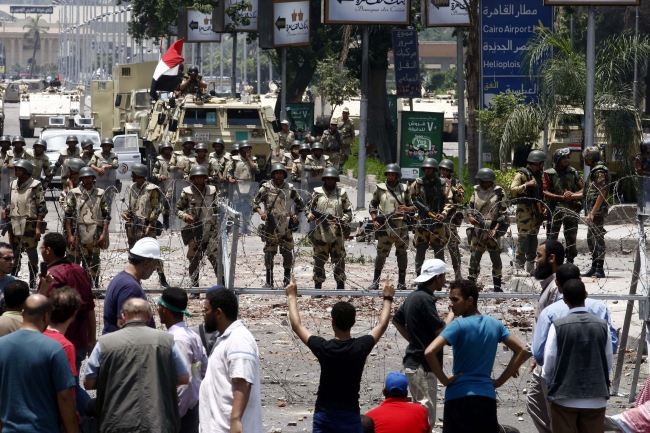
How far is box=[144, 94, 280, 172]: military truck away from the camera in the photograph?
23469 millimetres

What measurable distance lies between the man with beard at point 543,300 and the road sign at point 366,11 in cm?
1244

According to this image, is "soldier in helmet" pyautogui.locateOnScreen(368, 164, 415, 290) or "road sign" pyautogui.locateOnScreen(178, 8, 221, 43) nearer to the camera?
"soldier in helmet" pyautogui.locateOnScreen(368, 164, 415, 290)

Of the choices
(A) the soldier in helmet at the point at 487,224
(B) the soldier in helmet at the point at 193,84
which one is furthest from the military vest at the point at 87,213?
(B) the soldier in helmet at the point at 193,84

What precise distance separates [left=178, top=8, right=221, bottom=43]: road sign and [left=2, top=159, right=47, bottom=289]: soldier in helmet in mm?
24049

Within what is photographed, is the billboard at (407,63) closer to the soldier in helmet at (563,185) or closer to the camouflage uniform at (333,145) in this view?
the camouflage uniform at (333,145)

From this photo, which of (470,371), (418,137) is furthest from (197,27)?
(470,371)

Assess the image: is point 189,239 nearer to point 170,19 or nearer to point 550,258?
point 550,258

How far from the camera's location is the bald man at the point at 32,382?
5.42 metres

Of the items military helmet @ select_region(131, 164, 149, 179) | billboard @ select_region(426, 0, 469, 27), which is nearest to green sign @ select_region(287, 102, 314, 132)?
billboard @ select_region(426, 0, 469, 27)

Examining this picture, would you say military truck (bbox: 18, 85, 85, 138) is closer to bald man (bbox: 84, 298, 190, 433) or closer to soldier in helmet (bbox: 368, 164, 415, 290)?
soldier in helmet (bbox: 368, 164, 415, 290)

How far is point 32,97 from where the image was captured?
4928 centimetres

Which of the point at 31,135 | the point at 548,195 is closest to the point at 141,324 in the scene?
the point at 548,195

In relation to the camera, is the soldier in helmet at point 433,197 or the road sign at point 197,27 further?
the road sign at point 197,27

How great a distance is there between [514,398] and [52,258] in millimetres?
3562
